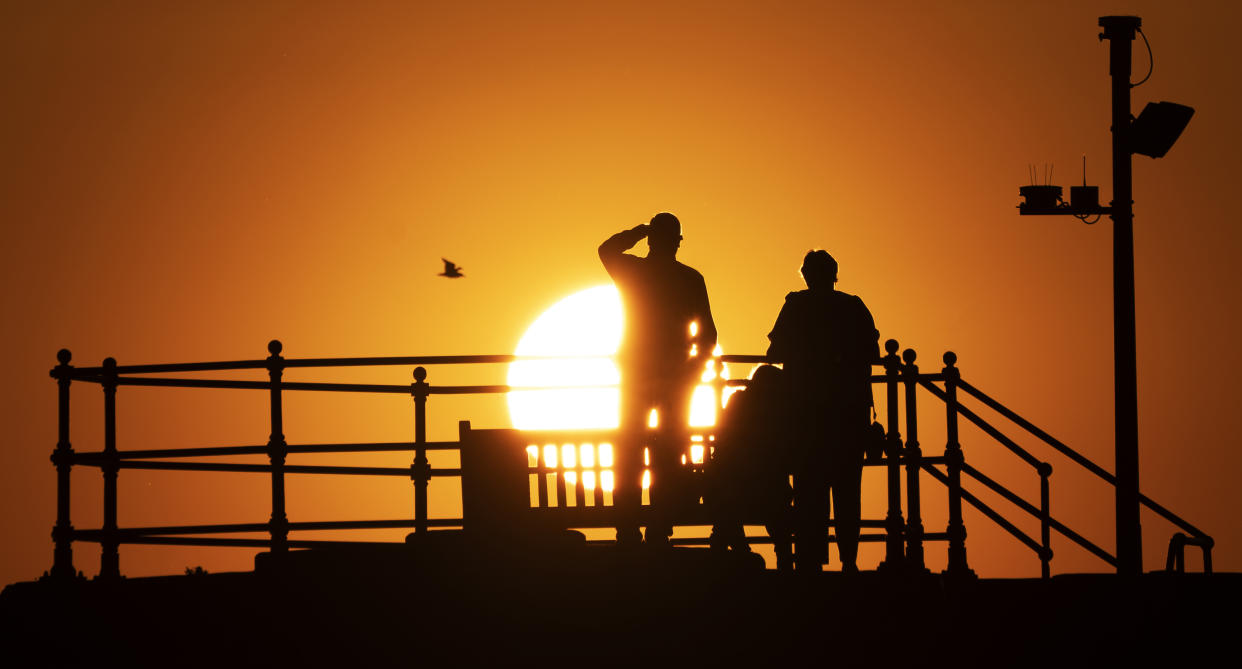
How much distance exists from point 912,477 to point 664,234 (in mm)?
2366

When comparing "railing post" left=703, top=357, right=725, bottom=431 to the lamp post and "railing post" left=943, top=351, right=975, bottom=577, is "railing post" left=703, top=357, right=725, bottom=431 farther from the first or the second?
the lamp post

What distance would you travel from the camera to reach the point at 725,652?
10586mm

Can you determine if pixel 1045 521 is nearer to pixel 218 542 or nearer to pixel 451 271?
pixel 218 542

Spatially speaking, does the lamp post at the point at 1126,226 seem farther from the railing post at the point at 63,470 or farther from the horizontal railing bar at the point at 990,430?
the railing post at the point at 63,470

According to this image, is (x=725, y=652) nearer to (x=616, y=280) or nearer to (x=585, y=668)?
(x=585, y=668)

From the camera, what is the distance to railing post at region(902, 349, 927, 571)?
1223 centimetres

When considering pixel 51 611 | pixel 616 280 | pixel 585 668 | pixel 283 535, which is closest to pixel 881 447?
pixel 616 280

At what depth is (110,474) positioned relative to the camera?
12.6 meters

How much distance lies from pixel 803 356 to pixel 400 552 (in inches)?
109

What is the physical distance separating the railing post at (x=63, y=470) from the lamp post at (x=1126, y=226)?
10.2 metres

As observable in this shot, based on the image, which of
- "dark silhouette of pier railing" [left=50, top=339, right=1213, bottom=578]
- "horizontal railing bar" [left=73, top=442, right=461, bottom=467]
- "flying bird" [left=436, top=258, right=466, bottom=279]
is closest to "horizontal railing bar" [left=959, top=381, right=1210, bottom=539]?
"dark silhouette of pier railing" [left=50, top=339, right=1213, bottom=578]

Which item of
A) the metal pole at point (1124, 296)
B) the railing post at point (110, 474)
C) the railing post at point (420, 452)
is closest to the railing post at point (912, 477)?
the railing post at point (420, 452)

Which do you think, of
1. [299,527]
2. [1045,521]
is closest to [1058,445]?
[1045,521]

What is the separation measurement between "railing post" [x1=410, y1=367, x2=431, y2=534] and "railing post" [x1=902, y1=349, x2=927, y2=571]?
316 centimetres
